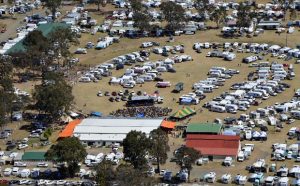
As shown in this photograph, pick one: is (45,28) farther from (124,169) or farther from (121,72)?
(124,169)

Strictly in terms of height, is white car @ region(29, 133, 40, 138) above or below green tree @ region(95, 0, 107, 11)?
below

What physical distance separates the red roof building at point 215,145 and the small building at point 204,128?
4.39ft

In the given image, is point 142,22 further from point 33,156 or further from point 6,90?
point 33,156

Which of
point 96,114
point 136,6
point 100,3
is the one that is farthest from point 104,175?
point 100,3

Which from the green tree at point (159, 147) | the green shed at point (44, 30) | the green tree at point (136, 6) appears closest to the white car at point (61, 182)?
the green tree at point (159, 147)

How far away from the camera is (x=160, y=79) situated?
7988 cm

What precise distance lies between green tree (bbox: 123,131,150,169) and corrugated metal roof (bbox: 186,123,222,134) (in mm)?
8068

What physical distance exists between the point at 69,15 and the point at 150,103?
2924 centimetres

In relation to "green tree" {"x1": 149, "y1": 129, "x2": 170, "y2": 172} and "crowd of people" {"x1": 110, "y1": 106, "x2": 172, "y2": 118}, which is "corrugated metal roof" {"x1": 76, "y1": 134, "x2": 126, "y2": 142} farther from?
"green tree" {"x1": 149, "y1": 129, "x2": 170, "y2": 172}

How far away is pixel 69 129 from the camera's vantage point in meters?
67.5

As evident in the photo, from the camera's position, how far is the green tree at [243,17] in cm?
9338

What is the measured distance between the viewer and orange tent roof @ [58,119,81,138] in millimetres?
66363

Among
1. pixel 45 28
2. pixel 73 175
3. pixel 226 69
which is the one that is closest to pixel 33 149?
pixel 73 175

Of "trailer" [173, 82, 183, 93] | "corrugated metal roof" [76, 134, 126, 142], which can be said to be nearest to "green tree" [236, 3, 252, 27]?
"trailer" [173, 82, 183, 93]
